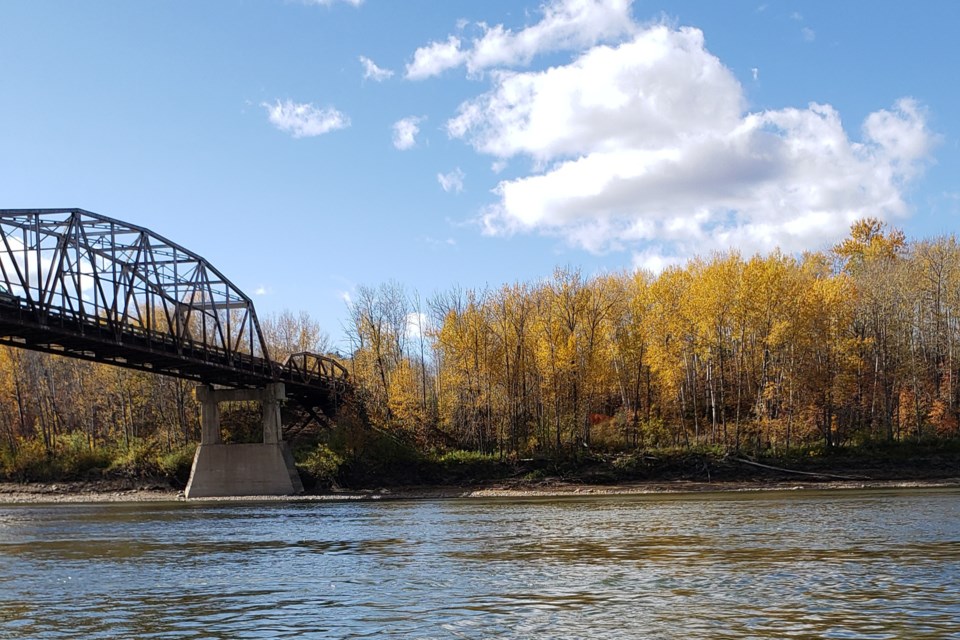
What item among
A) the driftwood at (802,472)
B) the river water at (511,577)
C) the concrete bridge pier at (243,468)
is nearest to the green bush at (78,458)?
the concrete bridge pier at (243,468)

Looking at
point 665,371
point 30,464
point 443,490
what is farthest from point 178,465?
point 665,371

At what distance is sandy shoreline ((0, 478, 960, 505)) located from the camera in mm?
60094

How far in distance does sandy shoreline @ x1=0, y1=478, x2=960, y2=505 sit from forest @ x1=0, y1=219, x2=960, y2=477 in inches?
108

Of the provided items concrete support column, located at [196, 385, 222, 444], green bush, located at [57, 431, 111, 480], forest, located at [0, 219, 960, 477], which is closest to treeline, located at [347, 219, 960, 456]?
forest, located at [0, 219, 960, 477]

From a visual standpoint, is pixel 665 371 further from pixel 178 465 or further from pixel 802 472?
pixel 178 465

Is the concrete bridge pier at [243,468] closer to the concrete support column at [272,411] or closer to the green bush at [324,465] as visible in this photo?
the concrete support column at [272,411]

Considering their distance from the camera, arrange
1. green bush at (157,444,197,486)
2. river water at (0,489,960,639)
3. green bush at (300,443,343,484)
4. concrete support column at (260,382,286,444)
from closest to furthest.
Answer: river water at (0,489,960,639) < concrete support column at (260,382,286,444) < green bush at (300,443,343,484) < green bush at (157,444,197,486)

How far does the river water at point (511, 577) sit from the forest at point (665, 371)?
1044 inches

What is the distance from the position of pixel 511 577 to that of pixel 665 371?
4998cm

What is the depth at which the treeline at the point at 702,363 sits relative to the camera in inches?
2596

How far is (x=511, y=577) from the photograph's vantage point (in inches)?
834

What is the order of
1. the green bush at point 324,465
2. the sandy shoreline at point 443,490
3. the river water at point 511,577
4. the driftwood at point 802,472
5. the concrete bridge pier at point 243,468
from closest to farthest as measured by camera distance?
the river water at point 511,577 → the sandy shoreline at point 443,490 → the driftwood at point 802,472 → the concrete bridge pier at point 243,468 → the green bush at point 324,465

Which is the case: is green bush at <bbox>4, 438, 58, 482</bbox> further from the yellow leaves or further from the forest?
the yellow leaves

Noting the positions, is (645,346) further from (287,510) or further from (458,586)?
(458,586)
